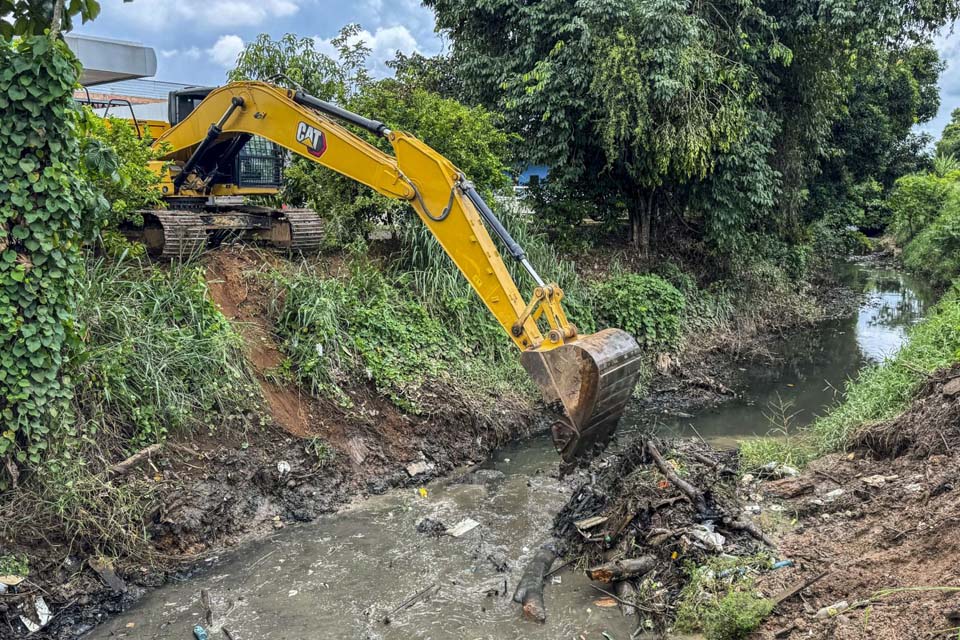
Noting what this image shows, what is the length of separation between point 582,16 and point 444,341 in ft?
19.9

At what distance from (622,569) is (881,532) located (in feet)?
6.04

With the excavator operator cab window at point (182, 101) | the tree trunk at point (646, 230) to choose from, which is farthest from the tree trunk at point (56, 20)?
the tree trunk at point (646, 230)

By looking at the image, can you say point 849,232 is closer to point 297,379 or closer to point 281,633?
point 297,379

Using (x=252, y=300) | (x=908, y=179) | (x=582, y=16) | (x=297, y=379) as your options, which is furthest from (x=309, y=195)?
(x=908, y=179)

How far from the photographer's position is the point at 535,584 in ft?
19.4

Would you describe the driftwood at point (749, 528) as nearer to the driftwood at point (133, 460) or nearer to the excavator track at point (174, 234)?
the driftwood at point (133, 460)

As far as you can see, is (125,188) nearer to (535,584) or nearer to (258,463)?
(258,463)

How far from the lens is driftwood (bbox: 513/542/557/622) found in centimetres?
557

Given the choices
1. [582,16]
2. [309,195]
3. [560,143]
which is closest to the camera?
[309,195]

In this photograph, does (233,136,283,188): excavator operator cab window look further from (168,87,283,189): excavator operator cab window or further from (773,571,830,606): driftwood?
(773,571,830,606): driftwood

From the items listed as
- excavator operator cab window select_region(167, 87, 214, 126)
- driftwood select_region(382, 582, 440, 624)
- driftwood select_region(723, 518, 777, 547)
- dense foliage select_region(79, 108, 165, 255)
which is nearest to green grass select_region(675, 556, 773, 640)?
driftwood select_region(723, 518, 777, 547)

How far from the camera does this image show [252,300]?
29.6ft

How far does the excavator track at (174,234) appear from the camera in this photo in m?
8.59

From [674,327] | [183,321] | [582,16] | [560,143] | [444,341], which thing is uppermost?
[582,16]
